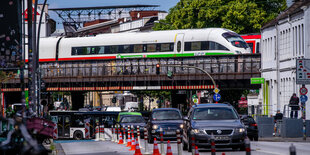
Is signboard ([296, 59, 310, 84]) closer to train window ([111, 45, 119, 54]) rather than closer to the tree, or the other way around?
train window ([111, 45, 119, 54])

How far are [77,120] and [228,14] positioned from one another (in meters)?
24.9

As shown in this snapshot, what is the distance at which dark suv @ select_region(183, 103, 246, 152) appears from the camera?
21953 mm

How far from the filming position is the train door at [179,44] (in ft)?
204

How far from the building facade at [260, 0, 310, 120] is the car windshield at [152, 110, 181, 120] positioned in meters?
12.6

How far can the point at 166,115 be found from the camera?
32.8m

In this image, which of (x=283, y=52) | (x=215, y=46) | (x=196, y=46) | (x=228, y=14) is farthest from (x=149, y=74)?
(x=283, y=52)

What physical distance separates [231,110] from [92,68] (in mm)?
44938

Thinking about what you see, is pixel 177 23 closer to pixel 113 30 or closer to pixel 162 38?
pixel 162 38

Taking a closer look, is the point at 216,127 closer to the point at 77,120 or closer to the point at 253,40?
the point at 77,120

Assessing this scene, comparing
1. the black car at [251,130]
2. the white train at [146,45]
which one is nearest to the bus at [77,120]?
the white train at [146,45]

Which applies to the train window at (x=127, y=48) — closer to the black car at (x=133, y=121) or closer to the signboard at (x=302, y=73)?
the black car at (x=133, y=121)

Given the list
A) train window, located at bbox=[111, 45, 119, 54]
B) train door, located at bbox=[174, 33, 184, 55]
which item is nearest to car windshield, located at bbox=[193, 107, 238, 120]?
train door, located at bbox=[174, 33, 184, 55]

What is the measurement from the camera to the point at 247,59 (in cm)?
6012

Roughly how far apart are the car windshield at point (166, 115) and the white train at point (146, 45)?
2634cm
